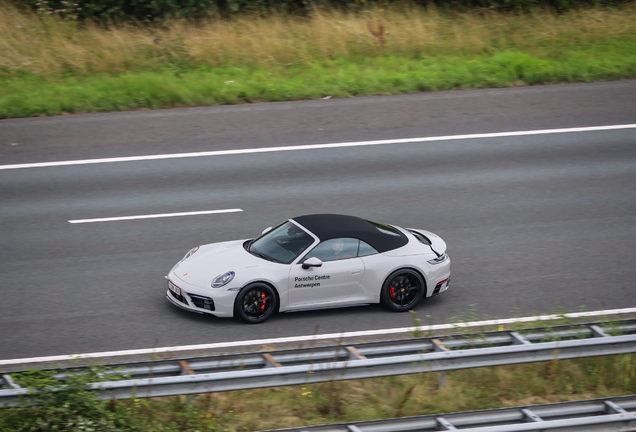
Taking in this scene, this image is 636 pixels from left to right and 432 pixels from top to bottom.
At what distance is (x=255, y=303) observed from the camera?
389 inches

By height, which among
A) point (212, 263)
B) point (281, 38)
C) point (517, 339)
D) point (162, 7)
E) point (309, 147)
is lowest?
point (517, 339)

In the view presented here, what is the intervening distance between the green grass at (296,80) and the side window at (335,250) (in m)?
9.20

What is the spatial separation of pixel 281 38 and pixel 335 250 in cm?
1297

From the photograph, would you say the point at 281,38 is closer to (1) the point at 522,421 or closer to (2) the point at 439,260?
(2) the point at 439,260

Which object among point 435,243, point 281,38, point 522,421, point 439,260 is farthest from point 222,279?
point 281,38

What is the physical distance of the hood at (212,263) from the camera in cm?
994

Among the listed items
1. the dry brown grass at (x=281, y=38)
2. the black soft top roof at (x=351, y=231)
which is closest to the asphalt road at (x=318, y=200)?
the black soft top roof at (x=351, y=231)

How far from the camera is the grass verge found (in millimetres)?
6750

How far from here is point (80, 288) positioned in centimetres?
1088

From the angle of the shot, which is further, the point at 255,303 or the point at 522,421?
the point at 255,303

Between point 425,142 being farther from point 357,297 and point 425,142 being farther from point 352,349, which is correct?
point 352,349

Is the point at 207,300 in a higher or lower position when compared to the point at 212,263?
lower

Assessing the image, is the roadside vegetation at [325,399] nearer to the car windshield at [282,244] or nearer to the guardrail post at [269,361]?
the guardrail post at [269,361]

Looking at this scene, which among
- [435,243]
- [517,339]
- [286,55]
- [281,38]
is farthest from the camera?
[281,38]
